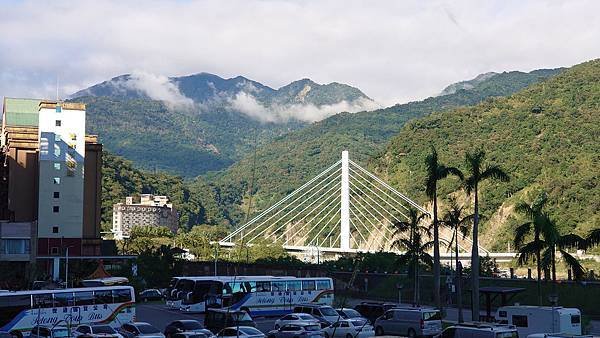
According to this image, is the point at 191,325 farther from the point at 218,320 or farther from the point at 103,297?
the point at 103,297

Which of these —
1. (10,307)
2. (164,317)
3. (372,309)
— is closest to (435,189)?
(372,309)

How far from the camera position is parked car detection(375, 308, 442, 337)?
106ft

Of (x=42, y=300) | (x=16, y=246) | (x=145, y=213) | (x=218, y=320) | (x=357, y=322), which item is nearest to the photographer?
(x=357, y=322)

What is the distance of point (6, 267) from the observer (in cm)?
6412

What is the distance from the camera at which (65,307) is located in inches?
1366

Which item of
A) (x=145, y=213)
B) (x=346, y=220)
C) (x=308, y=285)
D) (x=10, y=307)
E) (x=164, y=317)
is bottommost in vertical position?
(x=164, y=317)

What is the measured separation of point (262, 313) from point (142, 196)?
130 meters

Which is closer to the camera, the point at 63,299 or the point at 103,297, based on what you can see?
the point at 63,299

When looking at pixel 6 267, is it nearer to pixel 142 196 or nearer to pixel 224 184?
pixel 142 196

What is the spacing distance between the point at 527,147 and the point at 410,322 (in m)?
87.8

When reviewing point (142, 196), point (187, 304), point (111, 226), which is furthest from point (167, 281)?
point (142, 196)

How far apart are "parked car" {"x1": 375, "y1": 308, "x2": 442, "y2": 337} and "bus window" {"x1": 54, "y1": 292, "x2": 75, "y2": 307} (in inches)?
528

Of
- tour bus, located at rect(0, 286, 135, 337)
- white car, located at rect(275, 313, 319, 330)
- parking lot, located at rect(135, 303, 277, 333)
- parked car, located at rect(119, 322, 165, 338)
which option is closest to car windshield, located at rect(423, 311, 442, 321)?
white car, located at rect(275, 313, 319, 330)

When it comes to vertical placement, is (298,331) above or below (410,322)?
below
